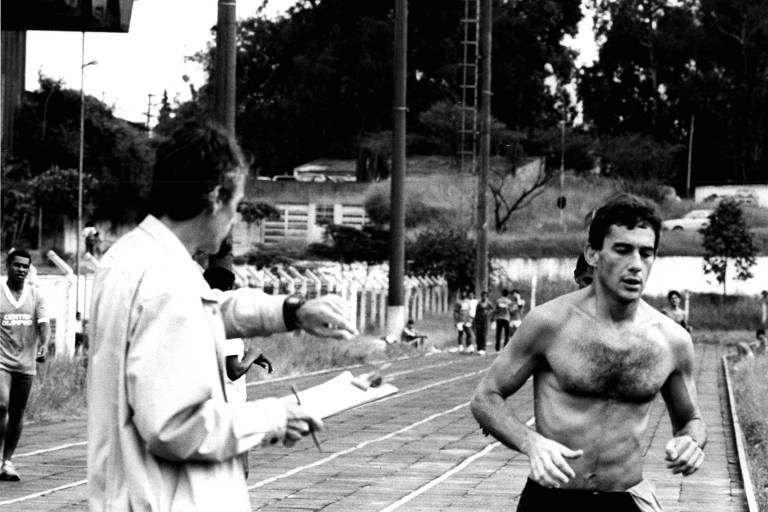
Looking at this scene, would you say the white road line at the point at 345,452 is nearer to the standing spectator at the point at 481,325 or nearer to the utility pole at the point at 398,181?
the utility pole at the point at 398,181

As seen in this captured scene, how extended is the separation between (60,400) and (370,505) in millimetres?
7553

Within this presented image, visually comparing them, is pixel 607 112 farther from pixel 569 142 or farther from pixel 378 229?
pixel 378 229

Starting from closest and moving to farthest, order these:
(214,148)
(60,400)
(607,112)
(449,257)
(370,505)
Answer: (214,148)
(370,505)
(60,400)
(449,257)
(607,112)

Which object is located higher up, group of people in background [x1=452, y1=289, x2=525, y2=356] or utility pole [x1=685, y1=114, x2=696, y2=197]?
utility pole [x1=685, y1=114, x2=696, y2=197]

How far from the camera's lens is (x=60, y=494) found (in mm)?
12469

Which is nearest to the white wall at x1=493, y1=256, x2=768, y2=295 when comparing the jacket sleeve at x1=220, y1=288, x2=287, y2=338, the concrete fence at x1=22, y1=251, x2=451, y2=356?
the concrete fence at x1=22, y1=251, x2=451, y2=356

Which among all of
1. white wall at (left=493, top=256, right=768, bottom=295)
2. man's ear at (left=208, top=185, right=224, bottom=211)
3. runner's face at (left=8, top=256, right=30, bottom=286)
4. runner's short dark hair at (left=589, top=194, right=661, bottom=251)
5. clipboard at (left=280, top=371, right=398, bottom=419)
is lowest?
white wall at (left=493, top=256, right=768, bottom=295)

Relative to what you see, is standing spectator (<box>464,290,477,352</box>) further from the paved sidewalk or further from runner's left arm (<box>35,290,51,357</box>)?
runner's left arm (<box>35,290,51,357</box>)

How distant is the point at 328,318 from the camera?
4.58 meters

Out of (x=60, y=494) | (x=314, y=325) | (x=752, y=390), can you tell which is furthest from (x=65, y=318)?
(x=314, y=325)

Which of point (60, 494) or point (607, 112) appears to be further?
→ point (607, 112)

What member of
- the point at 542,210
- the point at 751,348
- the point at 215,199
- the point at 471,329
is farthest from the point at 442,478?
the point at 542,210

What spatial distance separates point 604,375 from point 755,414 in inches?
568

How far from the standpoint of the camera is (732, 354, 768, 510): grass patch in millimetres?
14712
